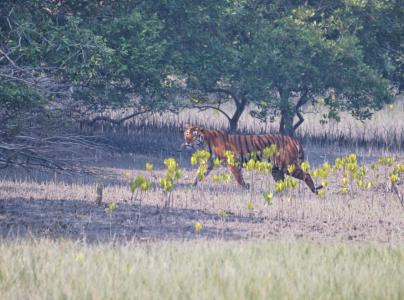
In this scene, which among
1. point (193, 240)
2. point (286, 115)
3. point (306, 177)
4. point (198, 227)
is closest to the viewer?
point (193, 240)

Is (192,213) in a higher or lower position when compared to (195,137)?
lower

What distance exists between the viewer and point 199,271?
966cm

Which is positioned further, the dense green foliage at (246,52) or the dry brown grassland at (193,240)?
the dense green foliage at (246,52)

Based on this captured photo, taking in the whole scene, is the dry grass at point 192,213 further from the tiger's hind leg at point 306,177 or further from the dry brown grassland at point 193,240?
the tiger's hind leg at point 306,177

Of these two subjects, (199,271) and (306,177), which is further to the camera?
(306,177)

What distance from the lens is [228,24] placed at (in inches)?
1180

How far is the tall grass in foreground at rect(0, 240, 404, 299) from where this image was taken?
28.3 ft

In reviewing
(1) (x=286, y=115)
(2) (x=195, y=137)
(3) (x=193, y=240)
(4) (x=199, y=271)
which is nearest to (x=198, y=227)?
(3) (x=193, y=240)

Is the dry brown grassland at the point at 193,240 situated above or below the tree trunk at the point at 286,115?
below

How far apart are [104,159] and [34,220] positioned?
11.5m

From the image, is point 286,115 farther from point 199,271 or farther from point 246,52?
point 199,271

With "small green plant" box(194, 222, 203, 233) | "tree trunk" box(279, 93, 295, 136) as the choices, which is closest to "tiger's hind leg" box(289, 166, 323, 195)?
"small green plant" box(194, 222, 203, 233)

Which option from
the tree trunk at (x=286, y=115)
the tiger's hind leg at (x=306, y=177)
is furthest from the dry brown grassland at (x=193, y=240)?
the tree trunk at (x=286, y=115)

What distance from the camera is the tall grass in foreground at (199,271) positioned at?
8.62 meters
